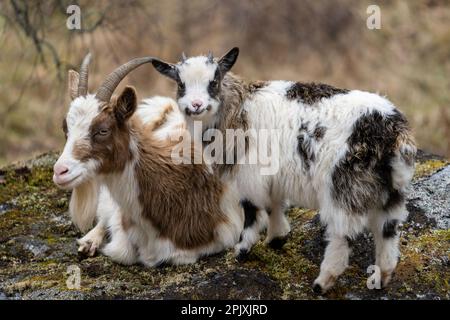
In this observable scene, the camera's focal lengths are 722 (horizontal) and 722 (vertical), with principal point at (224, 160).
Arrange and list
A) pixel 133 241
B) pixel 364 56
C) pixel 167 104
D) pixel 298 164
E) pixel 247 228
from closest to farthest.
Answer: pixel 298 164 < pixel 247 228 < pixel 133 241 < pixel 167 104 < pixel 364 56

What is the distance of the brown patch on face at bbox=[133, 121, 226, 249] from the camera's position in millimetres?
6441

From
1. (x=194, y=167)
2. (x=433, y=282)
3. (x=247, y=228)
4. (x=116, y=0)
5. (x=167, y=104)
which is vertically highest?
(x=116, y=0)

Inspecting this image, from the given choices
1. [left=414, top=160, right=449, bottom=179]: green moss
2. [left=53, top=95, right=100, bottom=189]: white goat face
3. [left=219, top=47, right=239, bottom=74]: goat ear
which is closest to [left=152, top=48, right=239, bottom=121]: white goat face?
[left=219, top=47, right=239, bottom=74]: goat ear

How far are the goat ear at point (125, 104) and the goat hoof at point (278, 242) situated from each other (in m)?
1.71

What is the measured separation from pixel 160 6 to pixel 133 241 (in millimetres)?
10064

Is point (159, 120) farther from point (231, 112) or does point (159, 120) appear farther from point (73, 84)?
point (231, 112)

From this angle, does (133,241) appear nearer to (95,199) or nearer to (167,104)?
(95,199)

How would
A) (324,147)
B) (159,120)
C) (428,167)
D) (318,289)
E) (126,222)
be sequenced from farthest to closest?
(428,167) < (159,120) < (126,222) < (318,289) < (324,147)

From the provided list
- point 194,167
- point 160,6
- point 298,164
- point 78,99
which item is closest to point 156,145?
point 194,167

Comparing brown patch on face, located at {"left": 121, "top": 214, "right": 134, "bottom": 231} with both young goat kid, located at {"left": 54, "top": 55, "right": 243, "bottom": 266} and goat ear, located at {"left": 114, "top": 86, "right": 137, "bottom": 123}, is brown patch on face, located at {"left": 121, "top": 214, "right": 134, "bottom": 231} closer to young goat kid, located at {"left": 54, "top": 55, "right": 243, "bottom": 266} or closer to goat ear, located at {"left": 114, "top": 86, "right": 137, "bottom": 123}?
young goat kid, located at {"left": 54, "top": 55, "right": 243, "bottom": 266}

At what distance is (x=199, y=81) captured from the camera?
19.8 ft

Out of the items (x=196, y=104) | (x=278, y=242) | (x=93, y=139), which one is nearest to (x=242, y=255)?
(x=278, y=242)

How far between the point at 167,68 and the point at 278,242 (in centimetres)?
185

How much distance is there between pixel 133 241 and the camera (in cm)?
658
